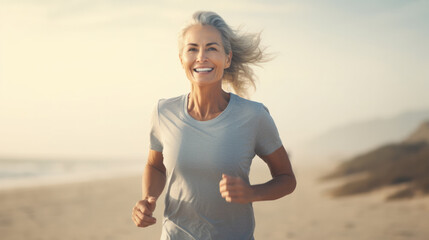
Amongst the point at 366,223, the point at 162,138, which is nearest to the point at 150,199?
the point at 162,138

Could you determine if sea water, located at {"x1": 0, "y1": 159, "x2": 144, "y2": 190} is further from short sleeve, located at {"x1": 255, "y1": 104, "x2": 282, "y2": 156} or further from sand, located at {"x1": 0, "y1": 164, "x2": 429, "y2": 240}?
short sleeve, located at {"x1": 255, "y1": 104, "x2": 282, "y2": 156}

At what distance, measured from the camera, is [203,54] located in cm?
232

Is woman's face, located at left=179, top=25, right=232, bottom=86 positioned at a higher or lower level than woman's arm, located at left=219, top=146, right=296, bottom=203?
higher

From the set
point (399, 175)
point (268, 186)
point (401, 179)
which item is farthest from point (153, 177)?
point (399, 175)

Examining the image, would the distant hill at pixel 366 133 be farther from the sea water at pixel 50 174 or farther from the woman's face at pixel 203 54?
the woman's face at pixel 203 54

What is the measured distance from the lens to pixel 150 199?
7.39 ft

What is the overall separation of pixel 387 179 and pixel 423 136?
A: 13457 mm

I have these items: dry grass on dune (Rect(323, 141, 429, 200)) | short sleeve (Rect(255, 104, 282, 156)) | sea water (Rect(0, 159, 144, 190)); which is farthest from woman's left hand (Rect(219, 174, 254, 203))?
sea water (Rect(0, 159, 144, 190))

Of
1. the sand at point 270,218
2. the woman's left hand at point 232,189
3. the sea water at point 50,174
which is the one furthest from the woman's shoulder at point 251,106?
the sea water at point 50,174

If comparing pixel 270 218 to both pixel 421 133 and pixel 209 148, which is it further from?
pixel 421 133

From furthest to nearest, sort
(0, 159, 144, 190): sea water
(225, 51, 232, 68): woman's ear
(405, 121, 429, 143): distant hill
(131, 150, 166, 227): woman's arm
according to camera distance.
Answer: (405, 121, 429, 143): distant hill < (0, 159, 144, 190): sea water < (131, 150, 166, 227): woman's arm < (225, 51, 232, 68): woman's ear

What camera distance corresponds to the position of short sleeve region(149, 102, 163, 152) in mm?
2468

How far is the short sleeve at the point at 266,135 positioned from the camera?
2234 millimetres

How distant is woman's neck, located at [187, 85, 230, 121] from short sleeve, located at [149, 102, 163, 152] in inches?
8.2
